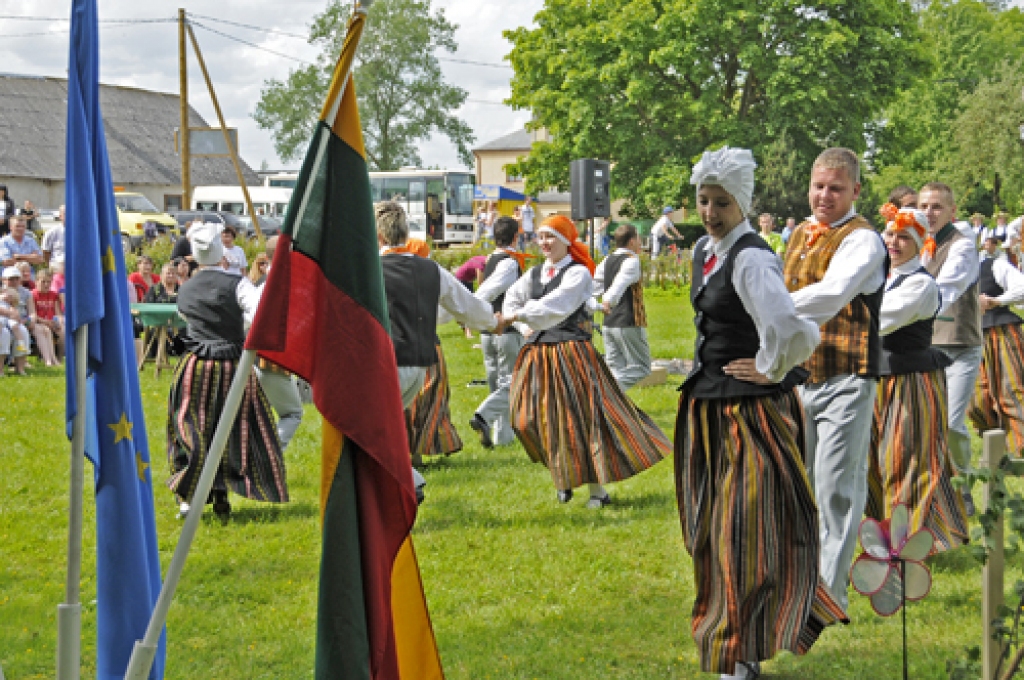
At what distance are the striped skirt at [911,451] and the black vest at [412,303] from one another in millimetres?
2555

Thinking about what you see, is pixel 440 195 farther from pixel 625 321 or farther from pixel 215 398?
pixel 215 398

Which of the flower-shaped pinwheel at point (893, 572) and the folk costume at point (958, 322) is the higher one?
the folk costume at point (958, 322)

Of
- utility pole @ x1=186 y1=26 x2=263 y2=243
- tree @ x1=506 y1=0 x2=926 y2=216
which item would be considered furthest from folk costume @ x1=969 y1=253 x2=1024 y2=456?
tree @ x1=506 y1=0 x2=926 y2=216

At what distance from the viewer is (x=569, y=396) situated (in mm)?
7613

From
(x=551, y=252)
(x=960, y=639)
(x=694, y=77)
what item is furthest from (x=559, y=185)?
(x=960, y=639)

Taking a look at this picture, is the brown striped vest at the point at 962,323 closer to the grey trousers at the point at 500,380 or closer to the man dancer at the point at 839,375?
the man dancer at the point at 839,375

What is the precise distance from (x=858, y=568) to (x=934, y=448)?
2460mm

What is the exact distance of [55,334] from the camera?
14.8 meters

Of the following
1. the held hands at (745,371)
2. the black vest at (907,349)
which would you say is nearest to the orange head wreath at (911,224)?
the black vest at (907,349)

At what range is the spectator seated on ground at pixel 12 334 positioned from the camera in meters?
13.5

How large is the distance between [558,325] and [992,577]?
179 inches

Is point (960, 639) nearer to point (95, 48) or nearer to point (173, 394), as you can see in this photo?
point (95, 48)

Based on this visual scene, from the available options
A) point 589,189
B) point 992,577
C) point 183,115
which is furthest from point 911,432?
point 183,115

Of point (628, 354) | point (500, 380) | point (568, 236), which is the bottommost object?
point (500, 380)
